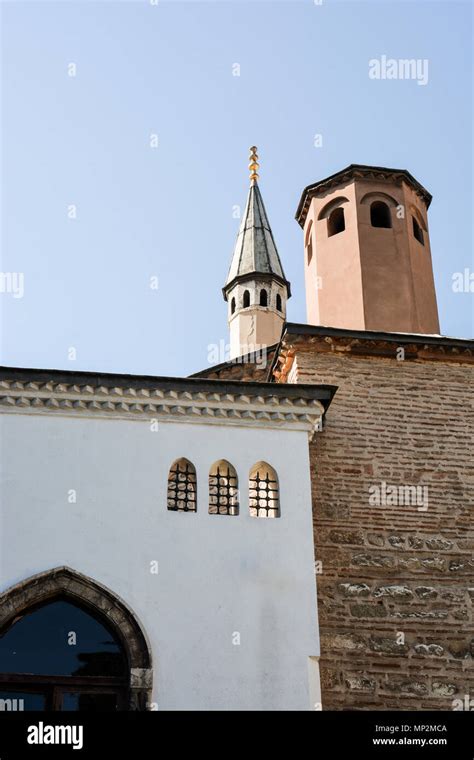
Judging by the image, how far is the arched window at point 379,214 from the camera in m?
17.7

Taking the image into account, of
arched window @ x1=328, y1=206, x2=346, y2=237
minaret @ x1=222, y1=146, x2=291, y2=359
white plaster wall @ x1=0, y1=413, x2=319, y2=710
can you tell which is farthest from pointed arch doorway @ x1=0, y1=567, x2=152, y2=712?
minaret @ x1=222, y1=146, x2=291, y2=359

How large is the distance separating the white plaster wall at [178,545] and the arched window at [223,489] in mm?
91

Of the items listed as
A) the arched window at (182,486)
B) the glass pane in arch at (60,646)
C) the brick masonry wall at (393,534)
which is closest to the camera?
the glass pane in arch at (60,646)

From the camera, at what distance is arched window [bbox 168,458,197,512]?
12.5 meters

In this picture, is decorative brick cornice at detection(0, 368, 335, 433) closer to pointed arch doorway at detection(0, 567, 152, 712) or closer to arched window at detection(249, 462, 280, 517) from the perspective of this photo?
arched window at detection(249, 462, 280, 517)

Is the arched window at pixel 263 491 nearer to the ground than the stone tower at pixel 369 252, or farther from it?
nearer to the ground

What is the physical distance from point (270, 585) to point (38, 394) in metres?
3.66

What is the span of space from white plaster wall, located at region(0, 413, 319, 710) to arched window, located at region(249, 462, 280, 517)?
11cm

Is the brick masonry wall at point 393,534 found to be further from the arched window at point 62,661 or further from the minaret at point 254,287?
the minaret at point 254,287

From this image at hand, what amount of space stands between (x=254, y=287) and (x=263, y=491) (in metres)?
18.0

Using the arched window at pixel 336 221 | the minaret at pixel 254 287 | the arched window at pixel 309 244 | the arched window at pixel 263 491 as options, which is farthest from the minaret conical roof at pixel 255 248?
the arched window at pixel 263 491

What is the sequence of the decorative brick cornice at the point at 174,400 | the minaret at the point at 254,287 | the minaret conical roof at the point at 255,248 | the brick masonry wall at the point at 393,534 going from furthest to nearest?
the minaret conical roof at the point at 255,248 → the minaret at the point at 254,287 → the decorative brick cornice at the point at 174,400 → the brick masonry wall at the point at 393,534
